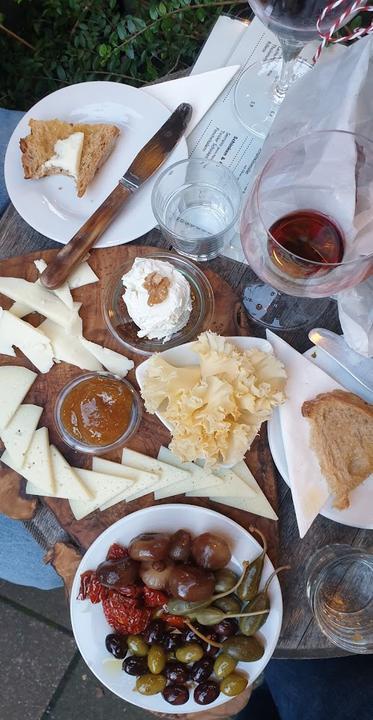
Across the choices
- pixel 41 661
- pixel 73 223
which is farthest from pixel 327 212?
pixel 41 661

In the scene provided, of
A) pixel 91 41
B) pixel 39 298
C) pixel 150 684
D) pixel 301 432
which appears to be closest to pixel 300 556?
pixel 301 432

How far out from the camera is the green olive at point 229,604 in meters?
1.05

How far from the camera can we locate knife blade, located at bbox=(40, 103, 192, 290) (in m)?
1.12

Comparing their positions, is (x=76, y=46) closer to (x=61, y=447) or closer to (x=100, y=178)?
(x=100, y=178)

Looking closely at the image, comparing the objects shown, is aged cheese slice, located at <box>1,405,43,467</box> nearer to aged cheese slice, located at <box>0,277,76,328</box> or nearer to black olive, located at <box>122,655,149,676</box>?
aged cheese slice, located at <box>0,277,76,328</box>

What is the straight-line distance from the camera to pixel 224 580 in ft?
3.46

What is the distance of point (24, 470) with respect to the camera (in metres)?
1.08

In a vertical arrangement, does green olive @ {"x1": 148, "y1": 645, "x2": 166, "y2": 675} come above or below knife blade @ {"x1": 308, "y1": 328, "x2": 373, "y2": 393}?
below

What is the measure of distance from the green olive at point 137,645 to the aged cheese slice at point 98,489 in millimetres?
210

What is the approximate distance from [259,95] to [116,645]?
995 mm

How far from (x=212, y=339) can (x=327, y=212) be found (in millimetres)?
266

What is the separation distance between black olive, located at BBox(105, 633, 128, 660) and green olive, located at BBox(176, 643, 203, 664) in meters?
0.09

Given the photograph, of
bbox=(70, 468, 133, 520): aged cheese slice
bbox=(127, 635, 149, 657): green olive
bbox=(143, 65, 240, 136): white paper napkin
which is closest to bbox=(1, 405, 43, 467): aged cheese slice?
bbox=(70, 468, 133, 520): aged cheese slice

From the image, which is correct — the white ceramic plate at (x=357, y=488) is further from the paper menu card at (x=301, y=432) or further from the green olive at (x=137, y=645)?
the green olive at (x=137, y=645)
